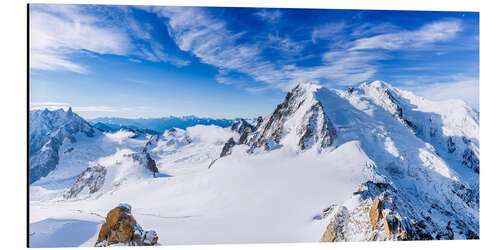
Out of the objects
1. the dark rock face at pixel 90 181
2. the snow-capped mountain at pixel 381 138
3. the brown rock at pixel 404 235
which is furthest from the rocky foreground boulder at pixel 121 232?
the dark rock face at pixel 90 181

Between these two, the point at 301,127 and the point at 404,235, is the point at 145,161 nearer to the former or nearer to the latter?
the point at 301,127

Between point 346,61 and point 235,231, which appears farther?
point 346,61

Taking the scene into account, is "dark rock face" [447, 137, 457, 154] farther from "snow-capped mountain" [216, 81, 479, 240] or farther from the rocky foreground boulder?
the rocky foreground boulder

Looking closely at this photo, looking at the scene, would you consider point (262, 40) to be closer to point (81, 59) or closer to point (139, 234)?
point (81, 59)

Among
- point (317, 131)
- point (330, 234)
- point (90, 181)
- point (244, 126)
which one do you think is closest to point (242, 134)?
point (244, 126)

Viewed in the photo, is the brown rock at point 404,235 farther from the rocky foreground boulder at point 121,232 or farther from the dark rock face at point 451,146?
the dark rock face at point 451,146
